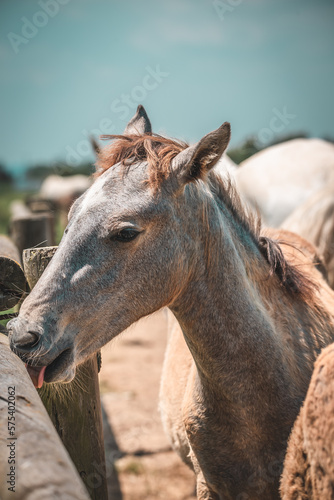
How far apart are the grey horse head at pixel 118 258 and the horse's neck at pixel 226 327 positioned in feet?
0.30

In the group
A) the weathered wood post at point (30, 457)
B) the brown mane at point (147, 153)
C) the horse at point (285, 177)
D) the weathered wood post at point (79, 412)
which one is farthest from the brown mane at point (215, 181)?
the horse at point (285, 177)

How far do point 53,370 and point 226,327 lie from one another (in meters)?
0.83

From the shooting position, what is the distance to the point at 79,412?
2346mm

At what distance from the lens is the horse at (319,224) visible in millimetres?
5234

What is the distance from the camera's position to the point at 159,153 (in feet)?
7.14

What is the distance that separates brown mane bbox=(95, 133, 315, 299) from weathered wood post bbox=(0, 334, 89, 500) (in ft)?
3.93

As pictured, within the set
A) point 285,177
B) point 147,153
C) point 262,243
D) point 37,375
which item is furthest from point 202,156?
point 285,177

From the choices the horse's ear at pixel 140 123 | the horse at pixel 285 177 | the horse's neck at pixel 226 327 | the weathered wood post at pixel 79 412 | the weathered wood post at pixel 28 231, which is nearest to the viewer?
the horse's neck at pixel 226 327

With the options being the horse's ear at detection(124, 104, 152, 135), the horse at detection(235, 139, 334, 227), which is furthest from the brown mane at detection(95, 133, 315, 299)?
the horse at detection(235, 139, 334, 227)

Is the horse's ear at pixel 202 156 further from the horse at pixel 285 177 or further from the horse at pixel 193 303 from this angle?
the horse at pixel 285 177

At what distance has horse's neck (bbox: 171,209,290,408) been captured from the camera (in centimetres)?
211

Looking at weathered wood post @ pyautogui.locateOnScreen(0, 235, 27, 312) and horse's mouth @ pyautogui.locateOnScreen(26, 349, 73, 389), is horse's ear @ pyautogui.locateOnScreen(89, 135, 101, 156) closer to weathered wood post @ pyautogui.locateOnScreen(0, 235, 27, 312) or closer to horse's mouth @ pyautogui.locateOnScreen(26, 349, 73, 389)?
weathered wood post @ pyautogui.locateOnScreen(0, 235, 27, 312)

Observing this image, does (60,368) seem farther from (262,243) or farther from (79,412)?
(262,243)

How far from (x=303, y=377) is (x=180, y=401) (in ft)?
3.04
